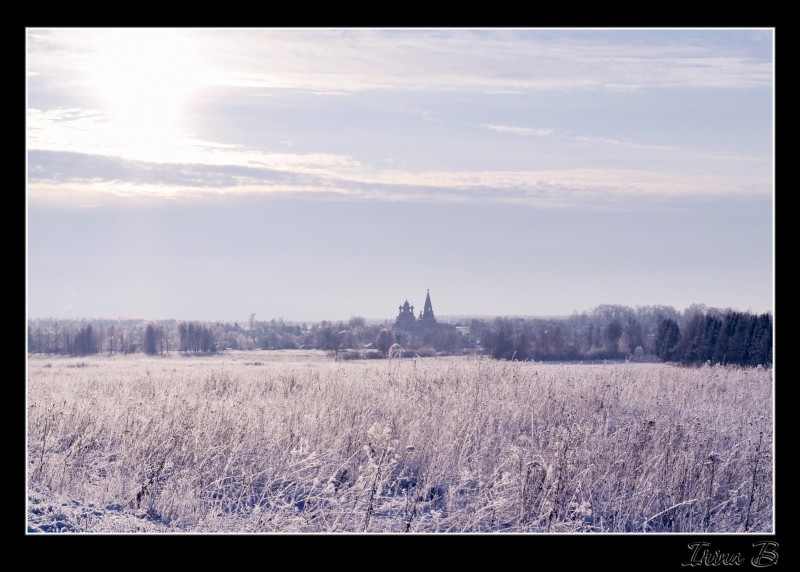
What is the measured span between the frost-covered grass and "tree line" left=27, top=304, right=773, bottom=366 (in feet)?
16.4

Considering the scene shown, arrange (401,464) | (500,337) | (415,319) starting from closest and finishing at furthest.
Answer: (401,464)
(500,337)
(415,319)

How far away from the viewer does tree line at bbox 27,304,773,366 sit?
1838 centimetres

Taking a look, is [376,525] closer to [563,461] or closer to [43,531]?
[563,461]

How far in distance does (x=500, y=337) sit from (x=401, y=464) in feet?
51.9

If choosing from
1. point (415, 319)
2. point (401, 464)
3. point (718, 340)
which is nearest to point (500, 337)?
point (415, 319)

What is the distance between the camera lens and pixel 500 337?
22.4 metres

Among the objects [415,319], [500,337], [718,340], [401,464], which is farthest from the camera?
[415,319]

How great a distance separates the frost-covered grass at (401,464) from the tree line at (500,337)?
5.00 m

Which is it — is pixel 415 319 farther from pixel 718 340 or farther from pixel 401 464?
pixel 401 464

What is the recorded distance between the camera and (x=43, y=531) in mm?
5336

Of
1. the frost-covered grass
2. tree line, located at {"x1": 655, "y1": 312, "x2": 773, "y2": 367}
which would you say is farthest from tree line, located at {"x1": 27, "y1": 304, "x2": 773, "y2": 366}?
the frost-covered grass

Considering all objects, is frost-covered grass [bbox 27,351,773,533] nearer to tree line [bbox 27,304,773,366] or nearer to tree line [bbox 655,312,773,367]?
tree line [bbox 27,304,773,366]
